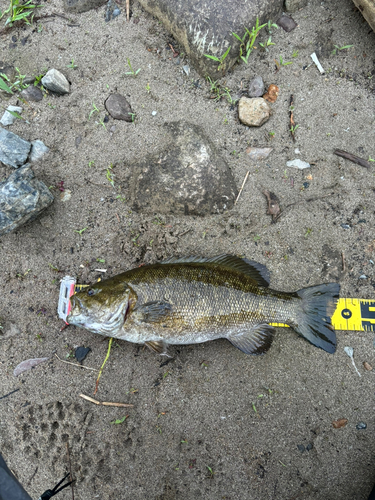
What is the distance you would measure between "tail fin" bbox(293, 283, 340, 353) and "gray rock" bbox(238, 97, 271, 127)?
1945 mm

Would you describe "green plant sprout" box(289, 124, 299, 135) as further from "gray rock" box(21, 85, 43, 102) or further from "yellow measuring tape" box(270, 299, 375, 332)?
"gray rock" box(21, 85, 43, 102)

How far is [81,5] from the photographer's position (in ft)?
12.3

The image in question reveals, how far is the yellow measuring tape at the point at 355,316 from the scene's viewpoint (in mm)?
3325

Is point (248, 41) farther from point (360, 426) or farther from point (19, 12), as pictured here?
point (360, 426)

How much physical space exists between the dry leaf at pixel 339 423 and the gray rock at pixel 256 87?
11.8ft

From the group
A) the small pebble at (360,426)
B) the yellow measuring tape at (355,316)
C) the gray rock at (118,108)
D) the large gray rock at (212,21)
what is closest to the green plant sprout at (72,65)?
the gray rock at (118,108)

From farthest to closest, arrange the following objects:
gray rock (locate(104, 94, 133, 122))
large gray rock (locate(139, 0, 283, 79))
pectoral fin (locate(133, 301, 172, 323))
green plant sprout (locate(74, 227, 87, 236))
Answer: gray rock (locate(104, 94, 133, 122)), green plant sprout (locate(74, 227, 87, 236)), large gray rock (locate(139, 0, 283, 79)), pectoral fin (locate(133, 301, 172, 323))

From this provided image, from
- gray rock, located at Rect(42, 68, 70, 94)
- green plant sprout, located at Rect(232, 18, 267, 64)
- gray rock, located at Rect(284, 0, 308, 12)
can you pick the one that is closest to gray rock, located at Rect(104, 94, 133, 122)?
gray rock, located at Rect(42, 68, 70, 94)

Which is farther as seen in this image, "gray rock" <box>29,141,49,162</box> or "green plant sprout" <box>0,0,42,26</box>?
"green plant sprout" <box>0,0,42,26</box>

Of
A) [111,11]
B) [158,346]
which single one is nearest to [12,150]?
[111,11]

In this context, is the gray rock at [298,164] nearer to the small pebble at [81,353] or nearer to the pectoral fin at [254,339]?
the pectoral fin at [254,339]

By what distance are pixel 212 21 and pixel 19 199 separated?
Answer: 2809 millimetres

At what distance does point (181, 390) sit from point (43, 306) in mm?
1746

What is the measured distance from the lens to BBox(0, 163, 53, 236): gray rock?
3.24 m
